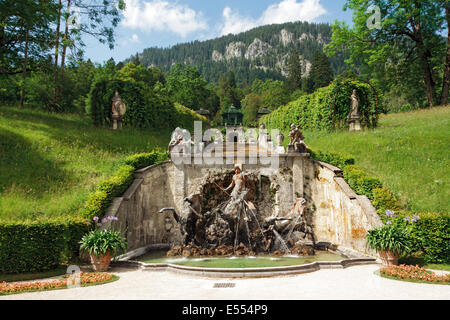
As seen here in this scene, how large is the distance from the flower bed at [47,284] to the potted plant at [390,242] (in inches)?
337

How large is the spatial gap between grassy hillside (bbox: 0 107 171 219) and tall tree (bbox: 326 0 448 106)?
22.4 metres

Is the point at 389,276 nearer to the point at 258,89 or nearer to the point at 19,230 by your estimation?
the point at 19,230

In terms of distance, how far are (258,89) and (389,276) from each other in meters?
99.9

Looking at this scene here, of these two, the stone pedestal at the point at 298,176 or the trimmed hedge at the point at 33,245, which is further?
the stone pedestal at the point at 298,176

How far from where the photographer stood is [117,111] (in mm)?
25078

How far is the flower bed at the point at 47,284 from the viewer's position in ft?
26.6

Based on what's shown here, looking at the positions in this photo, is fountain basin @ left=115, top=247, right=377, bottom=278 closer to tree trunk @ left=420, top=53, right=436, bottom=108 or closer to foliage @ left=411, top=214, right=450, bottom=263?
foliage @ left=411, top=214, right=450, bottom=263

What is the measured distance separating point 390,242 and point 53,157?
17.2 m

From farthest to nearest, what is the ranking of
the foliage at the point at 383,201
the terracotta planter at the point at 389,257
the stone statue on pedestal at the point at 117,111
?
the stone statue on pedestal at the point at 117,111
the foliage at the point at 383,201
the terracotta planter at the point at 389,257

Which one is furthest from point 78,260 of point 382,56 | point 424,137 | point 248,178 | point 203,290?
point 382,56

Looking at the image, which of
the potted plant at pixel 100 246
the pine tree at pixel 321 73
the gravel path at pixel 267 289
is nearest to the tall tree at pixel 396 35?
the gravel path at pixel 267 289

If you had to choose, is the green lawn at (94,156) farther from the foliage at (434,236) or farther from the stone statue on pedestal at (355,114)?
the foliage at (434,236)

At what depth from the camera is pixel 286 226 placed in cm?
1420

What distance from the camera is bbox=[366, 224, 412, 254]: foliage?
10352mm
